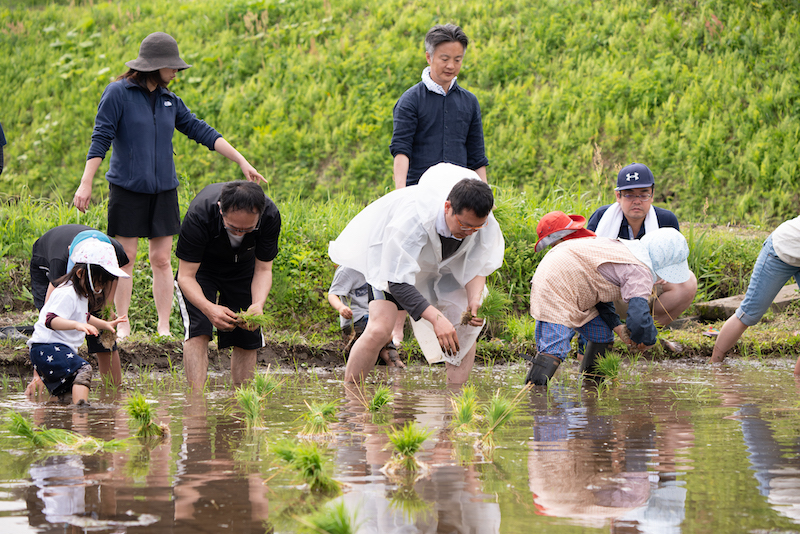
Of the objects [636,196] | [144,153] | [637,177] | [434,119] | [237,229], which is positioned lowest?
[237,229]

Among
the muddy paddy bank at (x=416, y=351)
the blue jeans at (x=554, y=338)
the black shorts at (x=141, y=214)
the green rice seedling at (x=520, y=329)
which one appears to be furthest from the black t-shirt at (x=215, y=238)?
the green rice seedling at (x=520, y=329)

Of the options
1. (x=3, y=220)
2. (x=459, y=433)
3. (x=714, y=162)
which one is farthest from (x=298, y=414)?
(x=714, y=162)

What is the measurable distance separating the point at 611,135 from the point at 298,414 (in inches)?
368

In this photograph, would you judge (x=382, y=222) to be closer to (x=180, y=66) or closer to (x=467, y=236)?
(x=467, y=236)

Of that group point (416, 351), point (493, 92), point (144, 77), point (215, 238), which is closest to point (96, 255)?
point (215, 238)

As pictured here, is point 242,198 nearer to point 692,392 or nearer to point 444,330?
point 444,330

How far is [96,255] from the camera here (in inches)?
185

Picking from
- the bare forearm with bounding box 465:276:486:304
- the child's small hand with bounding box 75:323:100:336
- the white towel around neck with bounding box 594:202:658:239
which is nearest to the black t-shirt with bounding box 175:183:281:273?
the child's small hand with bounding box 75:323:100:336

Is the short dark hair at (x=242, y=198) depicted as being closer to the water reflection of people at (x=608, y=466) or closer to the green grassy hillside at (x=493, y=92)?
the water reflection of people at (x=608, y=466)

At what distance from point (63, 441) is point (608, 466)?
2.19 metres

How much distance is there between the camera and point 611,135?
12.2m

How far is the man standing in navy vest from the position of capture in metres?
5.91

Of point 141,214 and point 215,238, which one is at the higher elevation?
point 141,214

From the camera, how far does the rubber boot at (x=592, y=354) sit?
5465 mm
